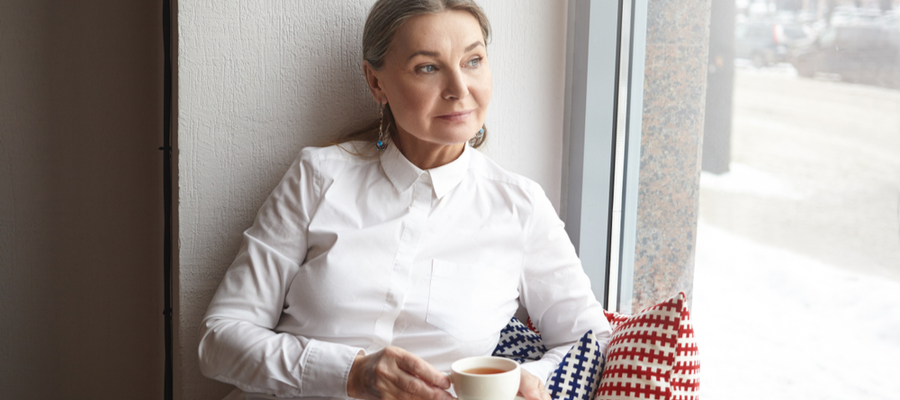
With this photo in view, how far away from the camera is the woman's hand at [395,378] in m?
1.01

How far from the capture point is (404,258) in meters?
1.33

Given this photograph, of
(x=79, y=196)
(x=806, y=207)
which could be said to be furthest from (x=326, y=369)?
(x=79, y=196)

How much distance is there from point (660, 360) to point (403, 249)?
555mm

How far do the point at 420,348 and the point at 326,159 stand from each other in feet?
1.51

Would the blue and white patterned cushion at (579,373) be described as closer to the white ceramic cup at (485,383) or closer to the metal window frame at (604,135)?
the white ceramic cup at (485,383)

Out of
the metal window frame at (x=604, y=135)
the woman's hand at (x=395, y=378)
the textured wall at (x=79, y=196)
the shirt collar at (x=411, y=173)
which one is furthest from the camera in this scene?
the textured wall at (x=79, y=196)

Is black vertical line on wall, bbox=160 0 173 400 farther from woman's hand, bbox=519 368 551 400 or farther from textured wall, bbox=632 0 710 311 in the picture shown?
textured wall, bbox=632 0 710 311

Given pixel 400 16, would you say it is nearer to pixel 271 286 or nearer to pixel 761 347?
pixel 271 286

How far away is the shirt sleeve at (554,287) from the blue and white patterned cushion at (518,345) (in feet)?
0.09

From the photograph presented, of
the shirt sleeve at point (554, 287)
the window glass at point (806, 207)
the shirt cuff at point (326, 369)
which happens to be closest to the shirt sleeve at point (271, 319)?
the shirt cuff at point (326, 369)

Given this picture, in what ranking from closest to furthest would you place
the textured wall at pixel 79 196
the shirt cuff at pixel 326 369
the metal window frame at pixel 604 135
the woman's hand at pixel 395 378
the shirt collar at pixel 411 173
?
the woman's hand at pixel 395 378 → the shirt cuff at pixel 326 369 → the shirt collar at pixel 411 173 → the metal window frame at pixel 604 135 → the textured wall at pixel 79 196

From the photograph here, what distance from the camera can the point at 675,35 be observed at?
1.61m

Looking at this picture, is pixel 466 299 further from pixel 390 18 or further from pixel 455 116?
pixel 390 18

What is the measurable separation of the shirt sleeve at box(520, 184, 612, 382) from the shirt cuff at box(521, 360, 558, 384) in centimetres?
9
